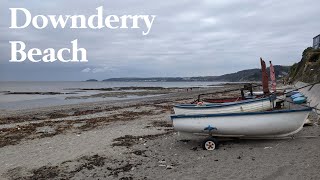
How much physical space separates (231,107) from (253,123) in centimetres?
420

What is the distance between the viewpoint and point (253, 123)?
1128 cm

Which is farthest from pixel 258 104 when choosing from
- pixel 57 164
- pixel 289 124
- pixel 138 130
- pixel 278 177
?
pixel 57 164

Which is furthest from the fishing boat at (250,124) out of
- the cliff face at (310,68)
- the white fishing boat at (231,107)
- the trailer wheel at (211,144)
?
the cliff face at (310,68)

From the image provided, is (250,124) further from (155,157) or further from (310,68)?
(310,68)

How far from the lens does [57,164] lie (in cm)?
1031

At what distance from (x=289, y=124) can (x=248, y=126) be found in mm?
1374

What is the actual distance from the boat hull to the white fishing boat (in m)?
3.66

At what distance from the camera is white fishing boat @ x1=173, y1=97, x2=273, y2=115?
50.1 feet

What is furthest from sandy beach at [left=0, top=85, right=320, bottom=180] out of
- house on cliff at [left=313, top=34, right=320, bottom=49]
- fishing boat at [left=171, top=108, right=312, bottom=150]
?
house on cliff at [left=313, top=34, right=320, bottom=49]

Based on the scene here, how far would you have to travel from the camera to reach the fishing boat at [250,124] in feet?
36.7

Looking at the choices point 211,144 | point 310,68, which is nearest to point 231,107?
point 211,144

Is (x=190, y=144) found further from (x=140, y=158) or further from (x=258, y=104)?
(x=258, y=104)

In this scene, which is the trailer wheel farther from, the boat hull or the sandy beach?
the boat hull

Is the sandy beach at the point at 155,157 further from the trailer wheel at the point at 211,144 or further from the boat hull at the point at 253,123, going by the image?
the boat hull at the point at 253,123
